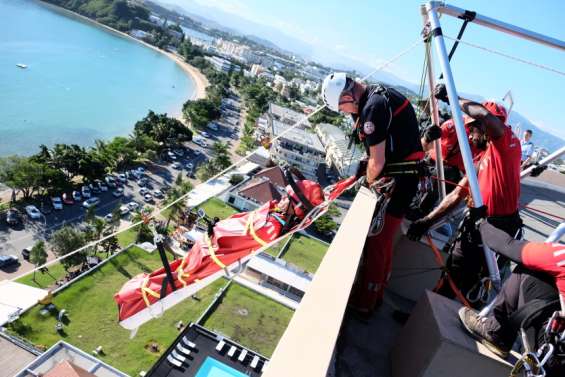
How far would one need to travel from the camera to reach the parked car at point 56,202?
80.3 ft

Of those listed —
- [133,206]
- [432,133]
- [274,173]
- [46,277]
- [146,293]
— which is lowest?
[46,277]

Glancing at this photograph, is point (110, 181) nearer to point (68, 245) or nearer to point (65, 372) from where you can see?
point (68, 245)

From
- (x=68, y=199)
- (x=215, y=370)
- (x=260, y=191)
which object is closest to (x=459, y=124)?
(x=215, y=370)

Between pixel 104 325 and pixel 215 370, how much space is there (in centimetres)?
583

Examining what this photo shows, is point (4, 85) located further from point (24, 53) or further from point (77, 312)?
point (77, 312)

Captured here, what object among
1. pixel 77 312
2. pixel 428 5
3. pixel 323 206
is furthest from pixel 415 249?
pixel 77 312

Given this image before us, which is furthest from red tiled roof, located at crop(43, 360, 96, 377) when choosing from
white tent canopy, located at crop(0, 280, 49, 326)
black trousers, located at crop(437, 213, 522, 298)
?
black trousers, located at crop(437, 213, 522, 298)

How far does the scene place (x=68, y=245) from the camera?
18.4 meters

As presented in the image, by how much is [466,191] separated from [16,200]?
2767cm

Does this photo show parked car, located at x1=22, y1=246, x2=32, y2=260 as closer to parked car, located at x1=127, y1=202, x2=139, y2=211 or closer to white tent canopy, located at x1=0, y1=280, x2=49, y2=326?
white tent canopy, located at x1=0, y1=280, x2=49, y2=326

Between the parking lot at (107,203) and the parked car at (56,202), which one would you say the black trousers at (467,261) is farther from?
the parked car at (56,202)

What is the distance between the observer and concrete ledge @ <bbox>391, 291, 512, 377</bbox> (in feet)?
7.47

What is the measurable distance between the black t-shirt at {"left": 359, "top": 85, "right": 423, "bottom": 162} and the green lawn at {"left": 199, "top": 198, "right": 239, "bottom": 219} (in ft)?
68.6

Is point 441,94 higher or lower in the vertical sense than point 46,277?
higher
